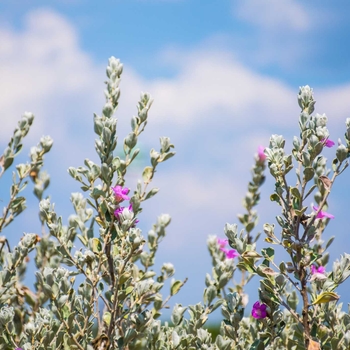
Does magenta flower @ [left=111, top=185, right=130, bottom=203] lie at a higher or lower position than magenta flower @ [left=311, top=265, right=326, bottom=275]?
lower

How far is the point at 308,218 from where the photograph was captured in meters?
2.34

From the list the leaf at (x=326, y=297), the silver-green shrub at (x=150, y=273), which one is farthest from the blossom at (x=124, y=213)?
the leaf at (x=326, y=297)

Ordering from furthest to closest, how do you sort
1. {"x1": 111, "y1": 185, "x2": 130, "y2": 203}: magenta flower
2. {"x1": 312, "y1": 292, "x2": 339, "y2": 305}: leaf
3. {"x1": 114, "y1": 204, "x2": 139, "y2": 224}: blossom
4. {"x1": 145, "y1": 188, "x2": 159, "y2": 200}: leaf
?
{"x1": 145, "y1": 188, "x2": 159, "y2": 200}: leaf
{"x1": 111, "y1": 185, "x2": 130, "y2": 203}: magenta flower
{"x1": 114, "y1": 204, "x2": 139, "y2": 224}: blossom
{"x1": 312, "y1": 292, "x2": 339, "y2": 305}: leaf

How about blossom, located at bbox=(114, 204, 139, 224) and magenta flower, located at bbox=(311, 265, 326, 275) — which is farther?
magenta flower, located at bbox=(311, 265, 326, 275)

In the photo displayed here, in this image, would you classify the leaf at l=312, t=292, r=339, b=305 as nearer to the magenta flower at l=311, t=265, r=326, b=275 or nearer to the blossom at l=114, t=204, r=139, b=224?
the magenta flower at l=311, t=265, r=326, b=275

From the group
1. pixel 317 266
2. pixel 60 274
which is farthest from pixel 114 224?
pixel 317 266

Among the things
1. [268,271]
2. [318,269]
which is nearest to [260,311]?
[268,271]

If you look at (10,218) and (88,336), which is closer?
(88,336)

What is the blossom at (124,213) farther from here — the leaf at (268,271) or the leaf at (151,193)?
the leaf at (268,271)

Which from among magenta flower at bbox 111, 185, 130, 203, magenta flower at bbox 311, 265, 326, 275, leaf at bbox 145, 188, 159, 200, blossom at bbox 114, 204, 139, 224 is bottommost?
blossom at bbox 114, 204, 139, 224

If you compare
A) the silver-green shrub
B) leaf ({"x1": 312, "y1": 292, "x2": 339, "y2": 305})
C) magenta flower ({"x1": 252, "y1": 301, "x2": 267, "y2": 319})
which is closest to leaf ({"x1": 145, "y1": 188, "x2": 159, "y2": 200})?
the silver-green shrub

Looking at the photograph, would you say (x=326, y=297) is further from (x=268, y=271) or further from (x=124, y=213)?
(x=124, y=213)

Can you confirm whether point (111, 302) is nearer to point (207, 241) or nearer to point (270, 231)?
point (270, 231)

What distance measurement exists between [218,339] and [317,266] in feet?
3.78
